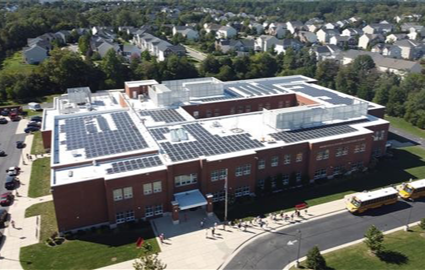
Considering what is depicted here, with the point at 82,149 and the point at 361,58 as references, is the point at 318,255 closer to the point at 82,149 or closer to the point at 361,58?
the point at 82,149

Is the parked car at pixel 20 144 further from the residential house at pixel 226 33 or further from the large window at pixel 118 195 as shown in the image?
the residential house at pixel 226 33

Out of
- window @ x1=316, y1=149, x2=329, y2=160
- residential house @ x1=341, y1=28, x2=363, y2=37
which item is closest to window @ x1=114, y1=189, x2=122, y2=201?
window @ x1=316, y1=149, x2=329, y2=160

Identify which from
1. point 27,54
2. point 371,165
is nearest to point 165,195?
point 371,165

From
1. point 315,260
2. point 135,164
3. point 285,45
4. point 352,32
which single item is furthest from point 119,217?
point 352,32

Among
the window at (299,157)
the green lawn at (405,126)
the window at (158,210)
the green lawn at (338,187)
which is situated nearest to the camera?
the window at (158,210)

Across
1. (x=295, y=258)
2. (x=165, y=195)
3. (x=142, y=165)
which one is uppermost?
(x=142, y=165)

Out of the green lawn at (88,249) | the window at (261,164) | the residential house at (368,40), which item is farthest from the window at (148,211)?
the residential house at (368,40)
